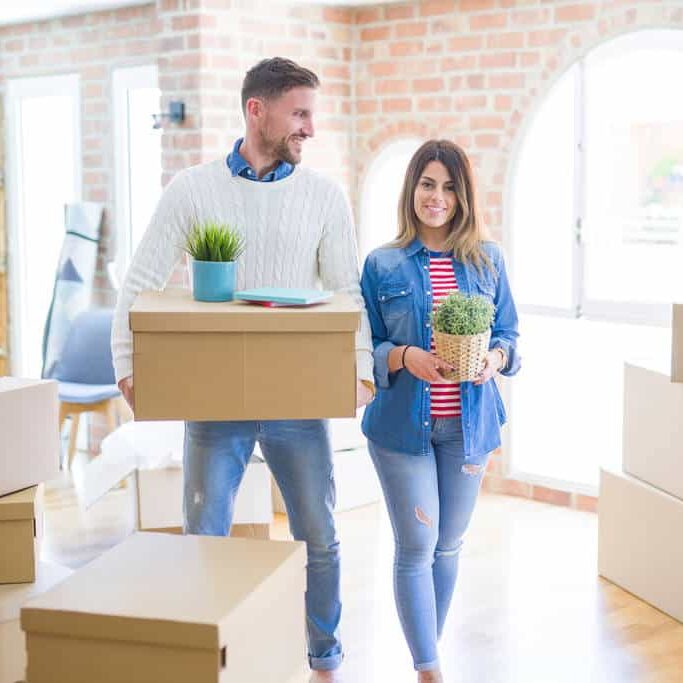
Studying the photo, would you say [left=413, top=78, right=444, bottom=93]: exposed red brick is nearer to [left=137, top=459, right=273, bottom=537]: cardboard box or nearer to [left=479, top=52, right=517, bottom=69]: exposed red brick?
[left=479, top=52, right=517, bottom=69]: exposed red brick

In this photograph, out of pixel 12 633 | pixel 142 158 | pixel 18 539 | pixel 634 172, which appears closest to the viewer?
pixel 12 633

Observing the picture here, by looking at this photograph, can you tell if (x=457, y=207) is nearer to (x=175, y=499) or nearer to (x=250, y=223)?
(x=250, y=223)

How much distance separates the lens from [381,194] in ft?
19.7

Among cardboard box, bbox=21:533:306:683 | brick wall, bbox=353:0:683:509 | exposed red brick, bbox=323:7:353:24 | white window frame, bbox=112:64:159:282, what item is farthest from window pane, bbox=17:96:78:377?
cardboard box, bbox=21:533:306:683

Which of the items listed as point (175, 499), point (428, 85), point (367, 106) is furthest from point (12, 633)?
point (367, 106)

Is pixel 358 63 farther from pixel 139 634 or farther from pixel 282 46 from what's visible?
pixel 139 634

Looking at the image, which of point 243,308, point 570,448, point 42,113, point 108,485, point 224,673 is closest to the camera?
point 224,673

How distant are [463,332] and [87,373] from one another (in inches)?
142

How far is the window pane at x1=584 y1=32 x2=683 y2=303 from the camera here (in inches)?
193

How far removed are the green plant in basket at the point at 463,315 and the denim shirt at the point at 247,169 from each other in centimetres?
49

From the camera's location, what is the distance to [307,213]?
2.89 m

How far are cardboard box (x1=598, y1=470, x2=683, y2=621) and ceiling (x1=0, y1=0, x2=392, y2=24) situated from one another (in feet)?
8.43

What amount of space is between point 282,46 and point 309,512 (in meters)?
3.12

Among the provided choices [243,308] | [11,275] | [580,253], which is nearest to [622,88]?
[580,253]
